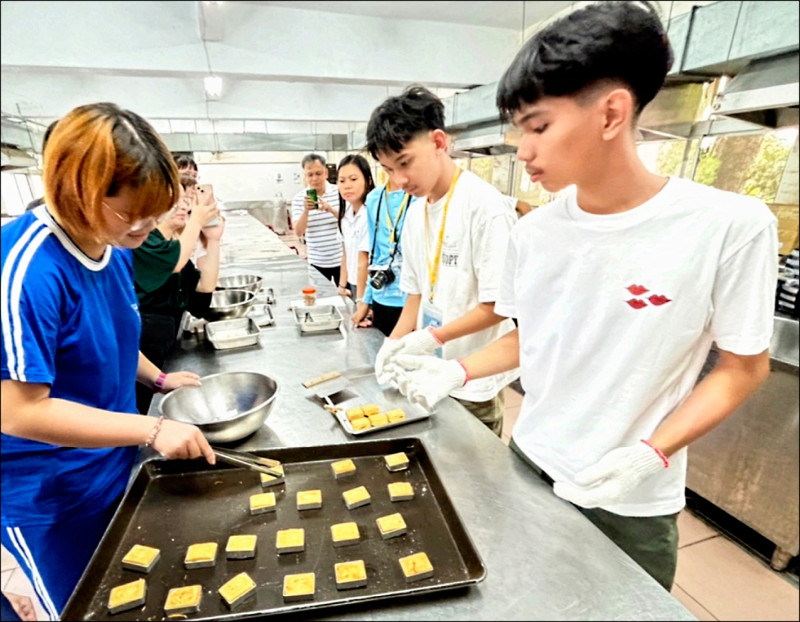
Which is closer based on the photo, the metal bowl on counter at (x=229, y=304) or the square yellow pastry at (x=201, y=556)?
the square yellow pastry at (x=201, y=556)

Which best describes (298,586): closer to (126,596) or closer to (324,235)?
(126,596)

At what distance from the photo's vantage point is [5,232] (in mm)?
299

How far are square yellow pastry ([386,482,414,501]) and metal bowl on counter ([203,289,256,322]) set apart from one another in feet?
4.47

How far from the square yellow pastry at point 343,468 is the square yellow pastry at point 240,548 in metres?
0.22

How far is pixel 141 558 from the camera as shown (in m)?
0.65

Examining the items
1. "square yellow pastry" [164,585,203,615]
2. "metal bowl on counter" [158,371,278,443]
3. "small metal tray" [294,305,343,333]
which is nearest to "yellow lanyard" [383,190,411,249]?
"small metal tray" [294,305,343,333]

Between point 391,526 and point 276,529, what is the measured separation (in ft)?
0.72

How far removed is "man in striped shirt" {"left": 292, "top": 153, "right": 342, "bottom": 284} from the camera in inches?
134

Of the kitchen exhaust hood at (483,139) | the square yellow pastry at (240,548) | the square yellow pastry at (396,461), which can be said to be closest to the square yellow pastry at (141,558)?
the square yellow pastry at (240,548)

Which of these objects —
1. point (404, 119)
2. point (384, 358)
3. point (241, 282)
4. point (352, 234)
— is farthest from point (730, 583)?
point (352, 234)

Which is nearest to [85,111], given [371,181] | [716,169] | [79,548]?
[79,548]

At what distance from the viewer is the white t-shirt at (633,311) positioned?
0.57 meters

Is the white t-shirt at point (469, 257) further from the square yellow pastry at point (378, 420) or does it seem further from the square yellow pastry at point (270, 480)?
the square yellow pastry at point (270, 480)

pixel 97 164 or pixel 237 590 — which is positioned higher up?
pixel 97 164
